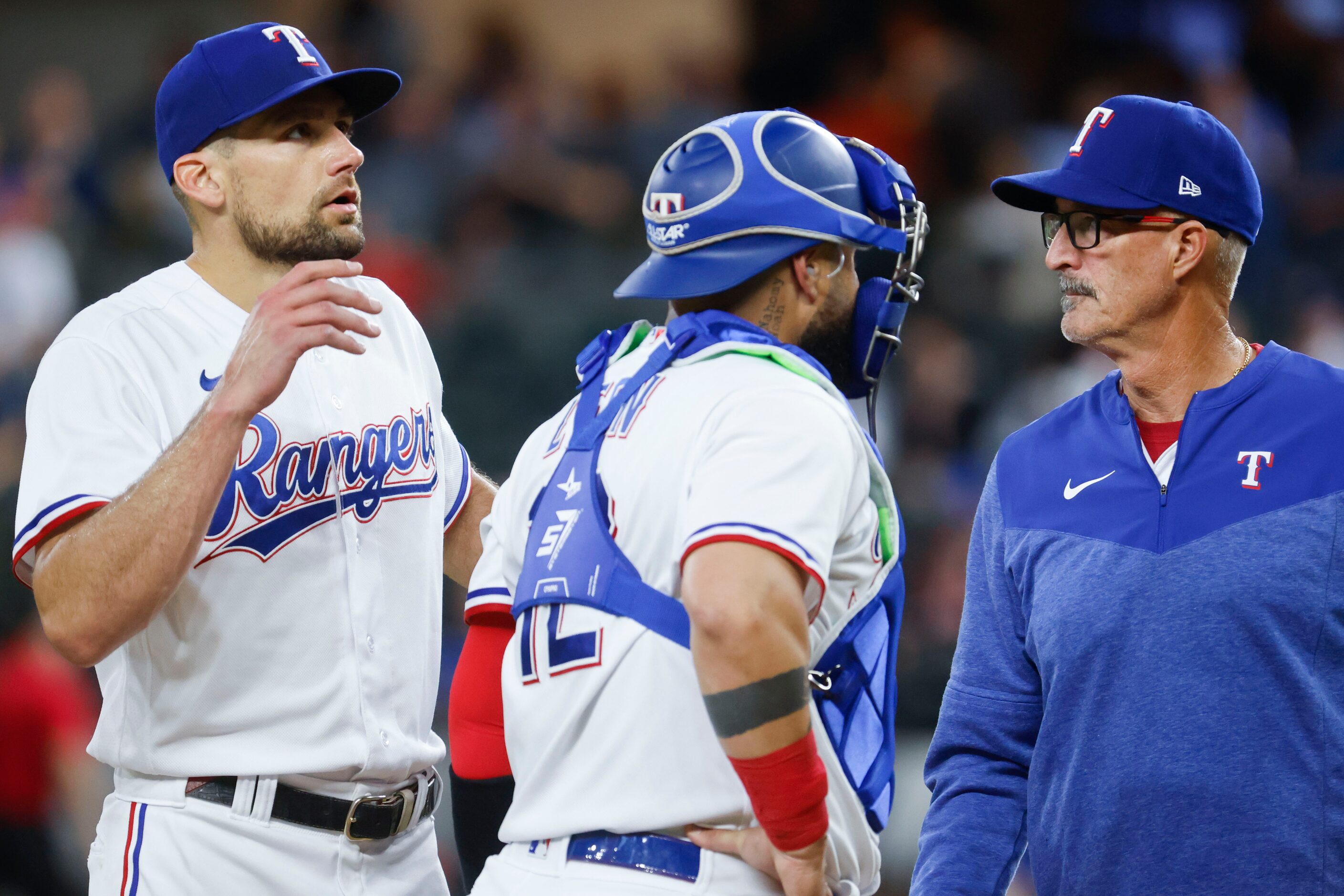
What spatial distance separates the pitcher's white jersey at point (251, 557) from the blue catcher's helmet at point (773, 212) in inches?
33.1

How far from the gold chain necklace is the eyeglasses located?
0.22 m

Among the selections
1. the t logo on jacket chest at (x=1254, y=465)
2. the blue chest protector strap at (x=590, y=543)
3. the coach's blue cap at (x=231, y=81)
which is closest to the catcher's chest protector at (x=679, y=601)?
the blue chest protector strap at (x=590, y=543)

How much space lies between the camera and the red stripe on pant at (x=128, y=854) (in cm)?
292

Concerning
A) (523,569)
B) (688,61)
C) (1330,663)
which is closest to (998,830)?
(1330,663)

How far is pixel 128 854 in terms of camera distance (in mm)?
2938

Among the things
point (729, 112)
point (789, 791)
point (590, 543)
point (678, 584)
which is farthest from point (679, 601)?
point (729, 112)

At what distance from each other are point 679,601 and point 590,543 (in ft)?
0.61

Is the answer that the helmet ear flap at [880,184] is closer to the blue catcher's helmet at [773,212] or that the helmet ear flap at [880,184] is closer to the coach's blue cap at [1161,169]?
the blue catcher's helmet at [773,212]

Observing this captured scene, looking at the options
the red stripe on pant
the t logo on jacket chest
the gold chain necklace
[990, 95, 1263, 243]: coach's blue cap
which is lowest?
the red stripe on pant

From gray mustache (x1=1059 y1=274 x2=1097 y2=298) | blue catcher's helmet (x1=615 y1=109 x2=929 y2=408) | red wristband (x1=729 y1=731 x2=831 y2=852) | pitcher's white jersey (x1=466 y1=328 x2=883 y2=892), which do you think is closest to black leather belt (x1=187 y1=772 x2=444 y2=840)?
pitcher's white jersey (x1=466 y1=328 x2=883 y2=892)

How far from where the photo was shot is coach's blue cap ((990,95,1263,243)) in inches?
112

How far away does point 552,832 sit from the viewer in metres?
2.44

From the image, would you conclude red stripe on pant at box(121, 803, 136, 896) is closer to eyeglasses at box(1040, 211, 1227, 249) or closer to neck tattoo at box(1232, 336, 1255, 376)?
eyeglasses at box(1040, 211, 1227, 249)

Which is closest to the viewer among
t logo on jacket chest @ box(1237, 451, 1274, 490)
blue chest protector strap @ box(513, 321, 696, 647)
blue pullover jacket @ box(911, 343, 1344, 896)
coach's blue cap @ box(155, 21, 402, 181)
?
blue chest protector strap @ box(513, 321, 696, 647)
